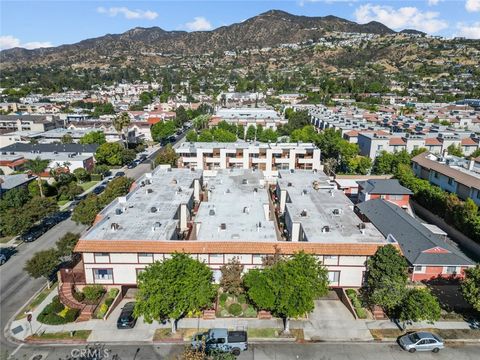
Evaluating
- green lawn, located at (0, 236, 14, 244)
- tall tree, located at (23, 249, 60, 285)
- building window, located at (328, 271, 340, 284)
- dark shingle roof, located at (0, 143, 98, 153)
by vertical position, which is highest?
dark shingle roof, located at (0, 143, 98, 153)

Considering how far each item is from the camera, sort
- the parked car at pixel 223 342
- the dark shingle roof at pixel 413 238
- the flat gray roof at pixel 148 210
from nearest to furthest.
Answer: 1. the parked car at pixel 223 342
2. the dark shingle roof at pixel 413 238
3. the flat gray roof at pixel 148 210

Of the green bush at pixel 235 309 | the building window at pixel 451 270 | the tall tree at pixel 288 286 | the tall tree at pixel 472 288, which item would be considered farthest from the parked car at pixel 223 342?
the building window at pixel 451 270

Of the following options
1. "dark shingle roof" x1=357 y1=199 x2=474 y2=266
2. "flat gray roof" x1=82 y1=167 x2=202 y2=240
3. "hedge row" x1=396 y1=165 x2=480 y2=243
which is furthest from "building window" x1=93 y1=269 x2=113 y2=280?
"hedge row" x1=396 y1=165 x2=480 y2=243

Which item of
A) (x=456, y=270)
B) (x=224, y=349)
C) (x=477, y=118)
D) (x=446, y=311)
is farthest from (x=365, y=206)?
(x=477, y=118)

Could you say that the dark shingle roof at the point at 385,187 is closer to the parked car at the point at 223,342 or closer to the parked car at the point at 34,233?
the parked car at the point at 223,342

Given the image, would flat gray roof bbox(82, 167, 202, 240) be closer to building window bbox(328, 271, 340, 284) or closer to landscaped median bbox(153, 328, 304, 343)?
landscaped median bbox(153, 328, 304, 343)

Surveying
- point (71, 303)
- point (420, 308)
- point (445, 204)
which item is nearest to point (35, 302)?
point (71, 303)

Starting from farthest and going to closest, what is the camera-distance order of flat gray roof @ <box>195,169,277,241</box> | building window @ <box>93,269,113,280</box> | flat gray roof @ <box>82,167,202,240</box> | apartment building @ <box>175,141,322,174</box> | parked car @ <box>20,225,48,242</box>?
apartment building @ <box>175,141,322,174</box> → parked car @ <box>20,225,48,242</box> → flat gray roof @ <box>195,169,277,241</box> → flat gray roof @ <box>82,167,202,240</box> → building window @ <box>93,269,113,280</box>
